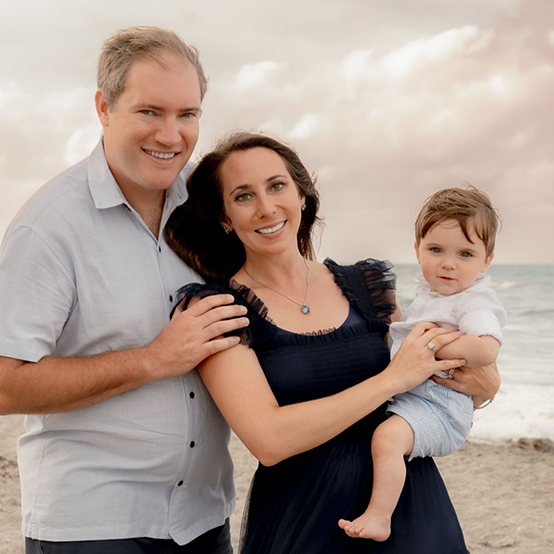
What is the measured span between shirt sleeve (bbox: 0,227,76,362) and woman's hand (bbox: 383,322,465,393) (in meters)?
1.19

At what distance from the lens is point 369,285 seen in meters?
2.72

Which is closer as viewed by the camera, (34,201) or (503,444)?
(34,201)

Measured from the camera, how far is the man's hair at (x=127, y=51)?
229 cm

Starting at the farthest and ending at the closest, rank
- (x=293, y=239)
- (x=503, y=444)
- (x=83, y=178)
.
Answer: (x=503, y=444) → (x=293, y=239) → (x=83, y=178)

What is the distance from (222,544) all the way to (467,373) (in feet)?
4.23

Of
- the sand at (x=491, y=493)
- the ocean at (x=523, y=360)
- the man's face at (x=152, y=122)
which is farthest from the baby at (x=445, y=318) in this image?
the ocean at (x=523, y=360)

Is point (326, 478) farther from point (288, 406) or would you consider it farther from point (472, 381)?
point (472, 381)

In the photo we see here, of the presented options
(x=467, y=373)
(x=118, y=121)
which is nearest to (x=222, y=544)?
(x=467, y=373)

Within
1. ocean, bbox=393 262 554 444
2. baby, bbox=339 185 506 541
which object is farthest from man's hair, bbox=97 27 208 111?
ocean, bbox=393 262 554 444

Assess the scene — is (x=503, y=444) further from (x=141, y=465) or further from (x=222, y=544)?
(x=141, y=465)

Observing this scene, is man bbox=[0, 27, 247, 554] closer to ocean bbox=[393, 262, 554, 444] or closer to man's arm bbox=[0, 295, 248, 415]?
man's arm bbox=[0, 295, 248, 415]

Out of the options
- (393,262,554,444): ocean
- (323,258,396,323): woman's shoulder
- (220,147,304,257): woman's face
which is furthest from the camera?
(393,262,554,444): ocean

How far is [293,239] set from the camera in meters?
2.68

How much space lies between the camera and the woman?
216 cm
